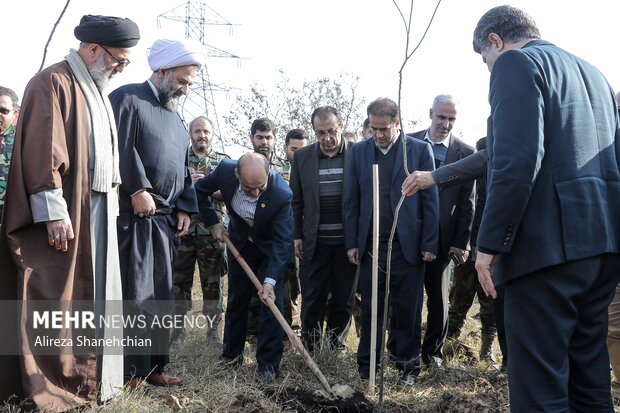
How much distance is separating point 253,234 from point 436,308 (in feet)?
5.51

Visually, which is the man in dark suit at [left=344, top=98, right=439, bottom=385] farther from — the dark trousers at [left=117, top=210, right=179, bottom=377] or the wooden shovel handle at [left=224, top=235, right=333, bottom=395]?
the dark trousers at [left=117, top=210, right=179, bottom=377]

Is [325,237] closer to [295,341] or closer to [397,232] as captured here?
[397,232]

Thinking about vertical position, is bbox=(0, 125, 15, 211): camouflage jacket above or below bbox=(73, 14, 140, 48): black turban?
below

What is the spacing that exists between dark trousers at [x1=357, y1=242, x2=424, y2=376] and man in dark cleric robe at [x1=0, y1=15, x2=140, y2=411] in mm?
1995

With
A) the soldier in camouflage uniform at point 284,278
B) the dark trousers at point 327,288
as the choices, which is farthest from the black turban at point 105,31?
the soldier in camouflage uniform at point 284,278

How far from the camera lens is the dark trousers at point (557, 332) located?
281 cm

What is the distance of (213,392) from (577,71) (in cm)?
282

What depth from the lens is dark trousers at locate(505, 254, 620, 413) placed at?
9.23ft

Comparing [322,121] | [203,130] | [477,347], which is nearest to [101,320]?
[322,121]

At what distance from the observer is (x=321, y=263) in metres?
5.79

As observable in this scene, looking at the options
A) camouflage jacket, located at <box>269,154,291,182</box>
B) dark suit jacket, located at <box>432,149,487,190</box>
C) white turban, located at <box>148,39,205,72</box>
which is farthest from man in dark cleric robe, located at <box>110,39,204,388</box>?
camouflage jacket, located at <box>269,154,291,182</box>

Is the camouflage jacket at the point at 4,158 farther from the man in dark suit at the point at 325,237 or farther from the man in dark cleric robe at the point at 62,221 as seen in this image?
the man in dark suit at the point at 325,237

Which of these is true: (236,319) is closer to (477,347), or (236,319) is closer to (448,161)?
(448,161)

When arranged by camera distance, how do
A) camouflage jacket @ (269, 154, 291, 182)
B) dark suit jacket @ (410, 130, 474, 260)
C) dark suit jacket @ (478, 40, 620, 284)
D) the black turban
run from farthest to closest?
camouflage jacket @ (269, 154, 291, 182) < dark suit jacket @ (410, 130, 474, 260) < the black turban < dark suit jacket @ (478, 40, 620, 284)
